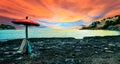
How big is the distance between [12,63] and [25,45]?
16.8 feet

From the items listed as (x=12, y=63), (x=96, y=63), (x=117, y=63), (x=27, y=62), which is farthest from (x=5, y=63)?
(x=117, y=63)

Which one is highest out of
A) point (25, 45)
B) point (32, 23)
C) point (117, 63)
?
point (32, 23)

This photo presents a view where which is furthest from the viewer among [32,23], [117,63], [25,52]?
[25,52]

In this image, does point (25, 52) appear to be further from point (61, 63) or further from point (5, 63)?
point (61, 63)

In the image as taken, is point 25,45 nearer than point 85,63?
No

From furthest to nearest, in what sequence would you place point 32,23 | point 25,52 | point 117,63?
point 25,52 → point 32,23 → point 117,63

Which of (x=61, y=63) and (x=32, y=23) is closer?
(x=61, y=63)

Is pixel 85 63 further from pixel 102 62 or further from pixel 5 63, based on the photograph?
pixel 5 63

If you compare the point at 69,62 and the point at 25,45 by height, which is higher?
the point at 25,45

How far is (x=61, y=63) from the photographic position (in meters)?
17.7

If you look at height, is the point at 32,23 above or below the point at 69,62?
above

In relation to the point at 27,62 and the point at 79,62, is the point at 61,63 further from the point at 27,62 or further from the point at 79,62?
the point at 27,62

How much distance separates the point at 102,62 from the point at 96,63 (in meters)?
0.85

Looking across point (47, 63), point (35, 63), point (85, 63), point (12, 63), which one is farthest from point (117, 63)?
point (12, 63)
